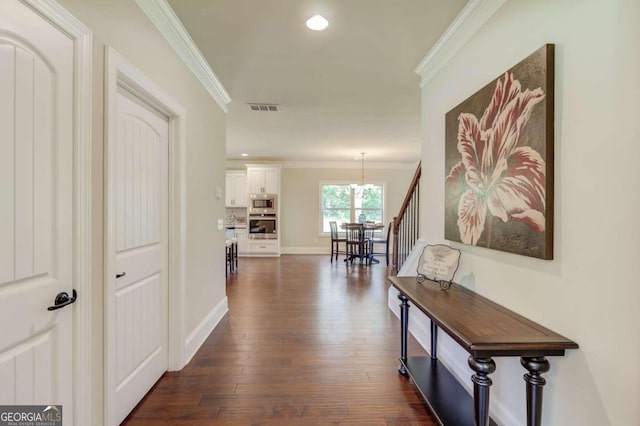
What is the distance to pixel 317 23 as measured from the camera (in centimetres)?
204

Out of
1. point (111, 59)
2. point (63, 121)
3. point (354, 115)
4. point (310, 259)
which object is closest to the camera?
point (63, 121)

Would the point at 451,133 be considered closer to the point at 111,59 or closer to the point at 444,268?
the point at 444,268

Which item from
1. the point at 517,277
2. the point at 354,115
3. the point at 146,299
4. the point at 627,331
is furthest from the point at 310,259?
the point at 627,331

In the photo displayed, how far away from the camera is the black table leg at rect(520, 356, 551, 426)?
120cm

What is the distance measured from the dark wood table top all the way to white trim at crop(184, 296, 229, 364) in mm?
1851

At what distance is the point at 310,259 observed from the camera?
7.28 metres

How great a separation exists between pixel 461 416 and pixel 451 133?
6.13ft

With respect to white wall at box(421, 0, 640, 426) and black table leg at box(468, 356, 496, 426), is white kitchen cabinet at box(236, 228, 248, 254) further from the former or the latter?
black table leg at box(468, 356, 496, 426)

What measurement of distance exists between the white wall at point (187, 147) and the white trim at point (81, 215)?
5 cm

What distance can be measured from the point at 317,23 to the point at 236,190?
6237mm

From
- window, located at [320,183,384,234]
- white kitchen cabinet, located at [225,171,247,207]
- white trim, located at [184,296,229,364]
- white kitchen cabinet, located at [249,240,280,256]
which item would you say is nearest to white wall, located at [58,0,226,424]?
white trim, located at [184,296,229,364]

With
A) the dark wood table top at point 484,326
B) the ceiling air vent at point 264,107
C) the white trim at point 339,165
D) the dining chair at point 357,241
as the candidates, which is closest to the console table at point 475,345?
the dark wood table top at point 484,326

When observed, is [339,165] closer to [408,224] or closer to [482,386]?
[408,224]

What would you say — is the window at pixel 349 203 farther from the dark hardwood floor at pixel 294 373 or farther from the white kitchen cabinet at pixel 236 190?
the dark hardwood floor at pixel 294 373
